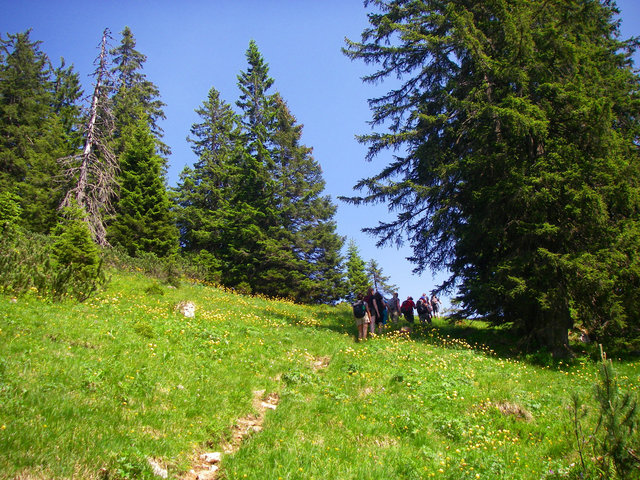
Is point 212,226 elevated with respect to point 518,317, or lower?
elevated

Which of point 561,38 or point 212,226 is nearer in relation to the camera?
point 561,38

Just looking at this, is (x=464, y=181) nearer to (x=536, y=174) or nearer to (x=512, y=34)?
(x=536, y=174)

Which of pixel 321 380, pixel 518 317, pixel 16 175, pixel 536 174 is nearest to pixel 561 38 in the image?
pixel 536 174

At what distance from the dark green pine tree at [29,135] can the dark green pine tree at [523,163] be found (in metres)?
22.3

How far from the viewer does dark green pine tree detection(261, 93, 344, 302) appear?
2877cm

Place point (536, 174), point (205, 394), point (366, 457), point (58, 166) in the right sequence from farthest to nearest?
point (58, 166)
point (536, 174)
point (205, 394)
point (366, 457)

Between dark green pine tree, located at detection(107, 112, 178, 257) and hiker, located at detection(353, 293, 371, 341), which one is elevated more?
dark green pine tree, located at detection(107, 112, 178, 257)

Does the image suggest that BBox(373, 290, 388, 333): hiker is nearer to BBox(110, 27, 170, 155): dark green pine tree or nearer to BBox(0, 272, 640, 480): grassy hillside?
BBox(0, 272, 640, 480): grassy hillside

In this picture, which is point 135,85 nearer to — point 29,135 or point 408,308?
point 29,135

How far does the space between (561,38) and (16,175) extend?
40.3 m

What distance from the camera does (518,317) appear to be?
13812mm

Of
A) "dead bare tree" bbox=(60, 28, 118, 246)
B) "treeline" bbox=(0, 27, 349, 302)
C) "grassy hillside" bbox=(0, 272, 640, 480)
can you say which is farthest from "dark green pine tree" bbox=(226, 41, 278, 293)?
"grassy hillside" bbox=(0, 272, 640, 480)

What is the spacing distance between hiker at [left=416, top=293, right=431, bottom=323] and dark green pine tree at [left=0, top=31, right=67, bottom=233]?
23.5m

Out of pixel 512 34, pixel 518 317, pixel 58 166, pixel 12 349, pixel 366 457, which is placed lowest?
pixel 366 457
